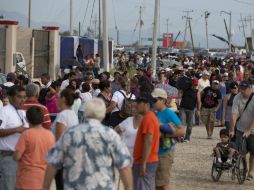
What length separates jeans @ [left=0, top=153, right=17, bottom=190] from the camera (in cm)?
848

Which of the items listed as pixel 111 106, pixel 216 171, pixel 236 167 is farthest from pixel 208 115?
pixel 111 106

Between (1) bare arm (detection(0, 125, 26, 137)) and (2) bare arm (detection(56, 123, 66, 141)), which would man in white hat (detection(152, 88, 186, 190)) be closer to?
(2) bare arm (detection(56, 123, 66, 141))

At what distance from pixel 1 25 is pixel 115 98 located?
2267cm

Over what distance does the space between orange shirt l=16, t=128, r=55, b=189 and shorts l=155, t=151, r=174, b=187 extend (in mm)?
2049

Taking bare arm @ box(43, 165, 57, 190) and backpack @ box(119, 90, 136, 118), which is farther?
backpack @ box(119, 90, 136, 118)

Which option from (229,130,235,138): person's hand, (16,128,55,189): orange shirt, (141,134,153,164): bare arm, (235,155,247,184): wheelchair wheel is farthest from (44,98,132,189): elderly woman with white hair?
(235,155,247,184): wheelchair wheel

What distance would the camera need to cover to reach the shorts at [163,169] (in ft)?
30.9

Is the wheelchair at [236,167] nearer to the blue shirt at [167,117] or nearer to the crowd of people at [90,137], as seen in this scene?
the crowd of people at [90,137]

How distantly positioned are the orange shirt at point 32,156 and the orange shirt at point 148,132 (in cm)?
114

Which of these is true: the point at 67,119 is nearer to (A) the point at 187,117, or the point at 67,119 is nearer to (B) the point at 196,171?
(B) the point at 196,171

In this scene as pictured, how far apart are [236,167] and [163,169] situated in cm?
360

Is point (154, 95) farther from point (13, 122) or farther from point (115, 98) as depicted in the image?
point (115, 98)

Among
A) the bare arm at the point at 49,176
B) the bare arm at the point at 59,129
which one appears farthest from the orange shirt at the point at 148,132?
the bare arm at the point at 49,176

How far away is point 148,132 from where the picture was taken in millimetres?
8359
